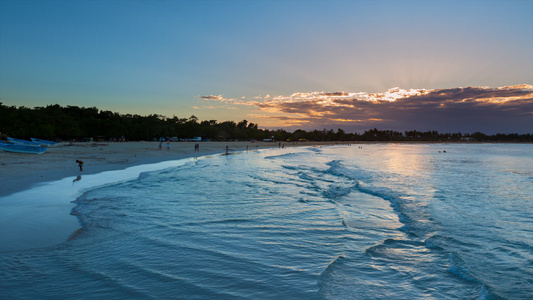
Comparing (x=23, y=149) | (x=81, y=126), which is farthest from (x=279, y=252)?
(x=81, y=126)

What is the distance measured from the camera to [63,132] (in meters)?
67.6

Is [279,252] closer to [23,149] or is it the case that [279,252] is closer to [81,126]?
[23,149]

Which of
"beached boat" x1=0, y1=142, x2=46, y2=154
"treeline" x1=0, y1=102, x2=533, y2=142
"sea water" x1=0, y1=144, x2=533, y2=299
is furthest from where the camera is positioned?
"treeline" x1=0, y1=102, x2=533, y2=142

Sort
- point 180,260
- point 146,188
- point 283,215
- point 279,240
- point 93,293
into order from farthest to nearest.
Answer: point 146,188
point 283,215
point 279,240
point 180,260
point 93,293

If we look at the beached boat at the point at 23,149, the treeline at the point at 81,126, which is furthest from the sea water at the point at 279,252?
the treeline at the point at 81,126

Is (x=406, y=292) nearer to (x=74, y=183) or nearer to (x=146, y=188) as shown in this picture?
(x=146, y=188)

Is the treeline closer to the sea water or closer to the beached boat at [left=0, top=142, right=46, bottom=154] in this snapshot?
the beached boat at [left=0, top=142, right=46, bottom=154]

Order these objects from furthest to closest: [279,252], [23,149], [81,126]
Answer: [81,126], [23,149], [279,252]

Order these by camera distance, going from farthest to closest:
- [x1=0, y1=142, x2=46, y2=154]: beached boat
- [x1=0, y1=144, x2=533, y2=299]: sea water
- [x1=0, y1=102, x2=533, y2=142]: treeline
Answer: [x1=0, y1=102, x2=533, y2=142]: treeline → [x1=0, y1=142, x2=46, y2=154]: beached boat → [x1=0, y1=144, x2=533, y2=299]: sea water

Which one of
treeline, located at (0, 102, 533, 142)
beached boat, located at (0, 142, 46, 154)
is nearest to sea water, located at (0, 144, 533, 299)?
beached boat, located at (0, 142, 46, 154)

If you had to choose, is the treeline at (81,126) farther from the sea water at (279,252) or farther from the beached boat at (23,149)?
the sea water at (279,252)

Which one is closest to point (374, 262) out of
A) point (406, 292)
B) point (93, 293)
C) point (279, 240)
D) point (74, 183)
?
point (406, 292)

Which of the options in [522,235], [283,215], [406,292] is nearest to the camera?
[406,292]

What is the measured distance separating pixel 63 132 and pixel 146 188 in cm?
6952
